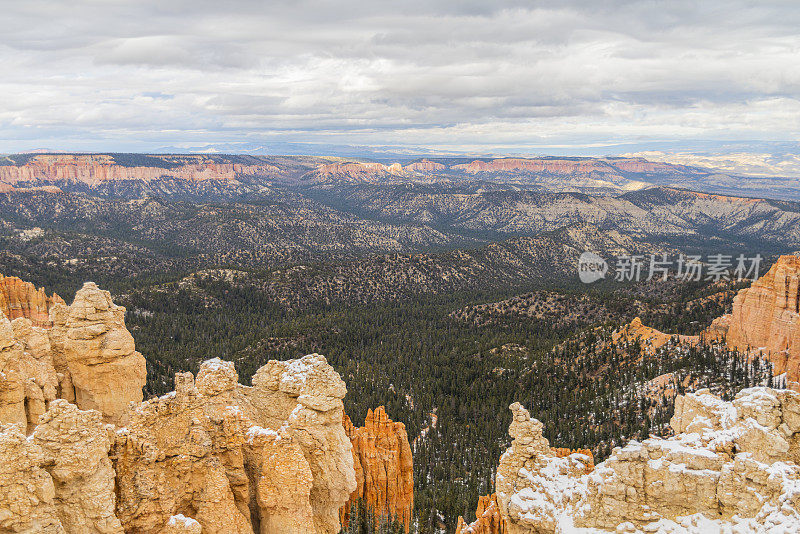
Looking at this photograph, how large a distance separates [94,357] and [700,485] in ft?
120

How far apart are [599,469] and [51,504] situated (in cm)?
2204

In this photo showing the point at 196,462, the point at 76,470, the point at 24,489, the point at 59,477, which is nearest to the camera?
the point at 24,489

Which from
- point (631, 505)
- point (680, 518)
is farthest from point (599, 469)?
point (680, 518)

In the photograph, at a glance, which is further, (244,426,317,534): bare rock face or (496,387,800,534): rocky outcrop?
(244,426,317,534): bare rock face

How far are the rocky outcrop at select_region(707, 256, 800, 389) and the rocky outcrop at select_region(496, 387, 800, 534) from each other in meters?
71.2

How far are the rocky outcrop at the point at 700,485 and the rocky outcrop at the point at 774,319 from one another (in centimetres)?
7116

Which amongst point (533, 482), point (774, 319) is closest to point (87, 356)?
point (533, 482)

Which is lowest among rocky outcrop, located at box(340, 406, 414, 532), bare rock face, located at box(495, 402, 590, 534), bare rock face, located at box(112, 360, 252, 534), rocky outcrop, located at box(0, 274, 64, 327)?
rocky outcrop, located at box(340, 406, 414, 532)

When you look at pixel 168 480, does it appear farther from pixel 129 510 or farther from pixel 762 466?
pixel 762 466

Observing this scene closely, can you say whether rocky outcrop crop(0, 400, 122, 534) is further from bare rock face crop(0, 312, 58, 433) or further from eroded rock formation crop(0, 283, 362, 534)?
bare rock face crop(0, 312, 58, 433)

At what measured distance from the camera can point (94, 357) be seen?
3538cm


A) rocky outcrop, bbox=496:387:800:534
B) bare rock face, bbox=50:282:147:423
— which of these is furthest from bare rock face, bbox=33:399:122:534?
rocky outcrop, bbox=496:387:800:534

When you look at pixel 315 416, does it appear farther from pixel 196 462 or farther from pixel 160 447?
pixel 160 447

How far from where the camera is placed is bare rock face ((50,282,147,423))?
35000 mm
